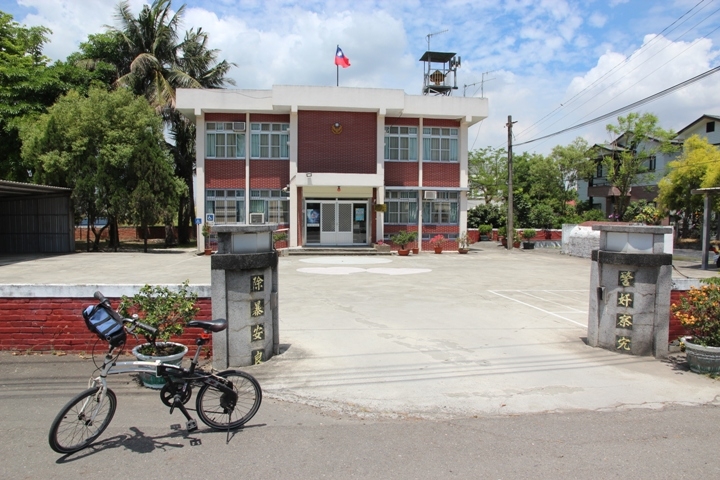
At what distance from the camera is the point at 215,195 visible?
27.2m

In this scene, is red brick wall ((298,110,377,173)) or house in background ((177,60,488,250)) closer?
house in background ((177,60,488,250))

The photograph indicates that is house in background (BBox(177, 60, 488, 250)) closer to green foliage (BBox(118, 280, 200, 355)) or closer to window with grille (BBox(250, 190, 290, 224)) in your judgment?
window with grille (BBox(250, 190, 290, 224))

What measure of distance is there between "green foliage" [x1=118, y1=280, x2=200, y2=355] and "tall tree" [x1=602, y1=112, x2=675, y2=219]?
4045 centimetres

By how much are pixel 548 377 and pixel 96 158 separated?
2377cm

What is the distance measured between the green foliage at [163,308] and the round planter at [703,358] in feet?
21.0

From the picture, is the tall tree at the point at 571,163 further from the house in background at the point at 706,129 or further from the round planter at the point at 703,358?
the round planter at the point at 703,358

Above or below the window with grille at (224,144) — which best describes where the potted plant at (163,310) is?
below

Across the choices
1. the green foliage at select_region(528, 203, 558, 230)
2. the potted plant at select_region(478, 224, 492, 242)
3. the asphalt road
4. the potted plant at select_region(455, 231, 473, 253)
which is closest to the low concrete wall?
the asphalt road

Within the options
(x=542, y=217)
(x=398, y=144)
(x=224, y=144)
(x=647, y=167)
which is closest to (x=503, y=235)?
(x=542, y=217)

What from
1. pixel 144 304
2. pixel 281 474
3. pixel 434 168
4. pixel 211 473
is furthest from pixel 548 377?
pixel 434 168

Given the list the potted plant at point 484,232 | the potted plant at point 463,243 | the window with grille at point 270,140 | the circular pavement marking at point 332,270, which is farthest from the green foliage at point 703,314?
the potted plant at point 484,232

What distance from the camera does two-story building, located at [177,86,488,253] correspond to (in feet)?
86.1

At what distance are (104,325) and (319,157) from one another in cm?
2312

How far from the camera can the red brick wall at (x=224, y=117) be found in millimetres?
26781
